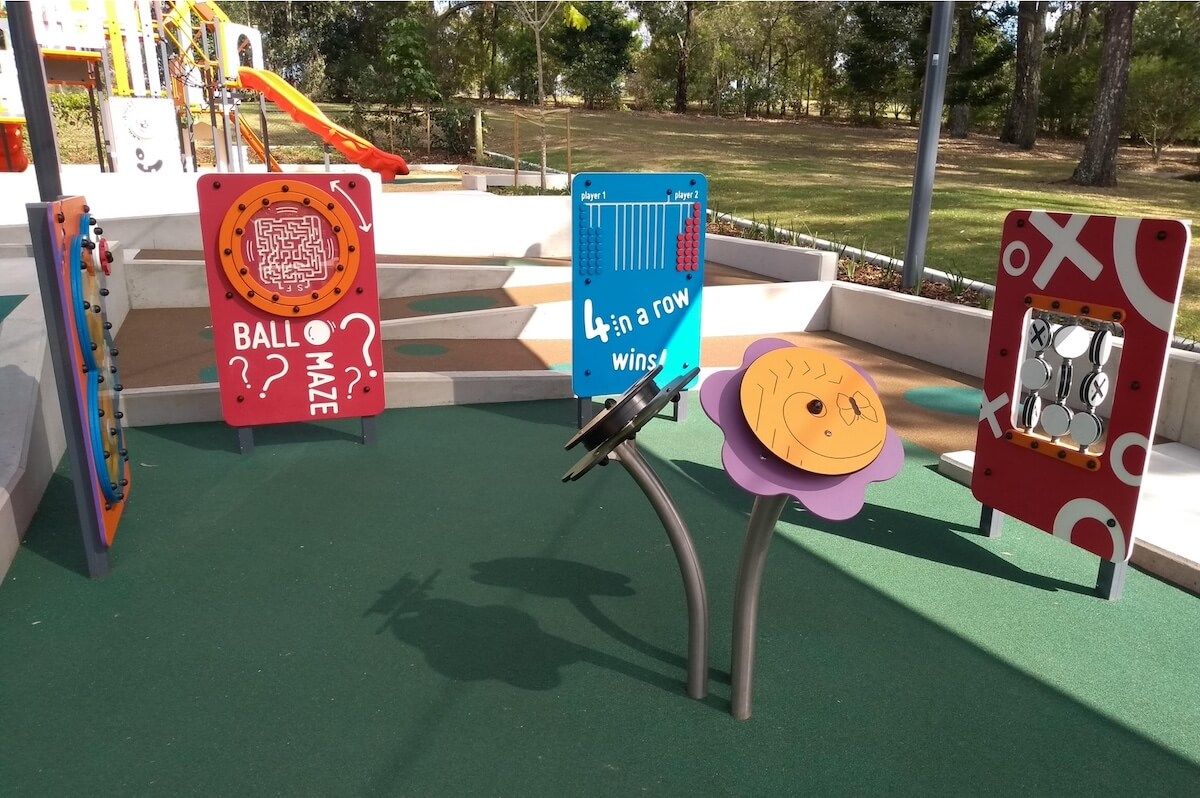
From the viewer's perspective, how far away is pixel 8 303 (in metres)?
5.53

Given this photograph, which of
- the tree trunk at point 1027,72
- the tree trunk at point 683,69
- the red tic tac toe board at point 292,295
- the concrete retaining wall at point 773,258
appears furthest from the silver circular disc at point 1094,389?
the tree trunk at point 683,69

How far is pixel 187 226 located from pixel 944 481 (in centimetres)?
795

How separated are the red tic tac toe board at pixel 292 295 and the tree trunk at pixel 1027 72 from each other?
23.6 metres

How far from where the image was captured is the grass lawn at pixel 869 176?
11102 millimetres

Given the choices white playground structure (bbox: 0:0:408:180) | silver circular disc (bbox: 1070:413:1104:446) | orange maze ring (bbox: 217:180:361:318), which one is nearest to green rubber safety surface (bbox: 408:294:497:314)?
orange maze ring (bbox: 217:180:361:318)

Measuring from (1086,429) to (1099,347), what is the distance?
0.30 meters

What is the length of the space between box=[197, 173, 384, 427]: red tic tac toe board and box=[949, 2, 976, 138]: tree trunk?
2621cm

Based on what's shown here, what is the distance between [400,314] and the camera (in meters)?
7.22

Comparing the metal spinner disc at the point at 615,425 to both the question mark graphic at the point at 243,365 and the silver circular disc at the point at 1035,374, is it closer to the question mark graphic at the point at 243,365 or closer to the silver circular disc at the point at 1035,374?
the silver circular disc at the point at 1035,374

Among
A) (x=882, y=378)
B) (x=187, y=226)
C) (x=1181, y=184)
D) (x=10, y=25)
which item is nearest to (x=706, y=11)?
(x=1181, y=184)

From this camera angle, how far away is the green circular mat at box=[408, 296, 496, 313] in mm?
7441

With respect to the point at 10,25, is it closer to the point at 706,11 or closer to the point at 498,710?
the point at 498,710

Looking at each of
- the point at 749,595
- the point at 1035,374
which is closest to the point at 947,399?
the point at 1035,374

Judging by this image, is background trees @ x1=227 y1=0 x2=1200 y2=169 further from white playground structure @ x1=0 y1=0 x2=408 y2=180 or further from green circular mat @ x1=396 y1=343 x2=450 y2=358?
green circular mat @ x1=396 y1=343 x2=450 y2=358
